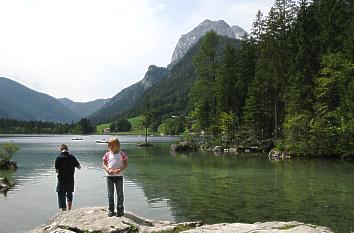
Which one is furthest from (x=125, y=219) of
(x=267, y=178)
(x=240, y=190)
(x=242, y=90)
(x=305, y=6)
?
(x=242, y=90)

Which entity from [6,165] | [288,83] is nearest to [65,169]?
[6,165]

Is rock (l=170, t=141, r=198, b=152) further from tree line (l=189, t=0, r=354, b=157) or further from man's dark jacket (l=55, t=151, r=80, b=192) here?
man's dark jacket (l=55, t=151, r=80, b=192)

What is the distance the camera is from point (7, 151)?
45.9 m

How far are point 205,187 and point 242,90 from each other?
56.5m

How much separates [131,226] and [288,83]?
2214 inches

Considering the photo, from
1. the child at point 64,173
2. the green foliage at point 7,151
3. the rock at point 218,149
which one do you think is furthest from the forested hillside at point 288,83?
the child at point 64,173

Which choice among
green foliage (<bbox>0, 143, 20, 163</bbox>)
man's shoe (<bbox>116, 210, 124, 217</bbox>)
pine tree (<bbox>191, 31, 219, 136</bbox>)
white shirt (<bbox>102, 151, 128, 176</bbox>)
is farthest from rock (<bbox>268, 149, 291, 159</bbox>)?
man's shoe (<bbox>116, 210, 124, 217</bbox>)

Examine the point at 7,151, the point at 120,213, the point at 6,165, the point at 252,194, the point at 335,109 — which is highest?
the point at 335,109

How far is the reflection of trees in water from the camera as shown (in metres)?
19.2

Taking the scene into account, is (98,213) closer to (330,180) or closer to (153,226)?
(153,226)

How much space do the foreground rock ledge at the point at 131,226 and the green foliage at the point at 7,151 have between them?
111 feet

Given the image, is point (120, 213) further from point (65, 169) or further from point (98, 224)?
point (65, 169)

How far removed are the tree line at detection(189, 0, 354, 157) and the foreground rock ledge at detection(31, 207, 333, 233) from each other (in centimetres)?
4150

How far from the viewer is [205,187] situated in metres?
28.8
